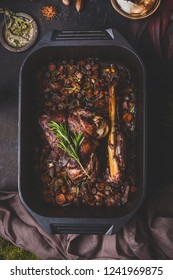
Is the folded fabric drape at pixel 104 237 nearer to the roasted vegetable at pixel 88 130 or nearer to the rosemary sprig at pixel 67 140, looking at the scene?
the roasted vegetable at pixel 88 130

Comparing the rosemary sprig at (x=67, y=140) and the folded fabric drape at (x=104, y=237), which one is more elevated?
the rosemary sprig at (x=67, y=140)

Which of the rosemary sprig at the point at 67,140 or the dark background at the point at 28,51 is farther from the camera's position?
the dark background at the point at 28,51

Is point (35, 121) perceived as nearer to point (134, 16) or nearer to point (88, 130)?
point (88, 130)

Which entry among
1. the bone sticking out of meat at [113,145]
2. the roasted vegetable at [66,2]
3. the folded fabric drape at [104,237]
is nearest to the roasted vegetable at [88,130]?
the bone sticking out of meat at [113,145]

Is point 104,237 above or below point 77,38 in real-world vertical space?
below

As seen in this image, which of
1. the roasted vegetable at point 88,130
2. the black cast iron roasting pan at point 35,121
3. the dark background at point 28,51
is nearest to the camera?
the black cast iron roasting pan at point 35,121

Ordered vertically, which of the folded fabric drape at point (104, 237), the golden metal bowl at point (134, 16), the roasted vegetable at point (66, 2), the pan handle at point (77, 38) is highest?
the roasted vegetable at point (66, 2)

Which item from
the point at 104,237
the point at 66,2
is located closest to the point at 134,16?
the point at 66,2
